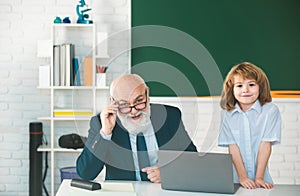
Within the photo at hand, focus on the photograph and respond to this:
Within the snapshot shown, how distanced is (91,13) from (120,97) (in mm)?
2395

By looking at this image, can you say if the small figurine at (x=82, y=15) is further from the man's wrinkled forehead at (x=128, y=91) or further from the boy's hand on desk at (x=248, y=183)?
the boy's hand on desk at (x=248, y=183)

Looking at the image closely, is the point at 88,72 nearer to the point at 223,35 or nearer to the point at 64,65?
the point at 64,65

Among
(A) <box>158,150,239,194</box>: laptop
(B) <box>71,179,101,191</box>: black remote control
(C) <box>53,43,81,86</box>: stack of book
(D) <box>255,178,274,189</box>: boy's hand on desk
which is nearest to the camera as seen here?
(A) <box>158,150,239,194</box>: laptop

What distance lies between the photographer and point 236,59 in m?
5.21

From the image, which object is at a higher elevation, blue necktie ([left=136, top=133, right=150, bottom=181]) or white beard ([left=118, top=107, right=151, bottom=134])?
white beard ([left=118, top=107, right=151, bottom=134])

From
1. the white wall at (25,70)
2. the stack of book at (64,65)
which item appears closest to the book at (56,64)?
the stack of book at (64,65)

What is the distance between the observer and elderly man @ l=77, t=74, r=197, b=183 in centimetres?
299

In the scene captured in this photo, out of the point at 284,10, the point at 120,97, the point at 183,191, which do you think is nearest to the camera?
the point at 183,191

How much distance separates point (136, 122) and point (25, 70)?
250 centimetres

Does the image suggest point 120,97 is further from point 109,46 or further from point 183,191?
point 109,46

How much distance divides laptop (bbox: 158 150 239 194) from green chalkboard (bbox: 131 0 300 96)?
250cm

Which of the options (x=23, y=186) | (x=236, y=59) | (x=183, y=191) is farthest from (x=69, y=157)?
(x=183, y=191)

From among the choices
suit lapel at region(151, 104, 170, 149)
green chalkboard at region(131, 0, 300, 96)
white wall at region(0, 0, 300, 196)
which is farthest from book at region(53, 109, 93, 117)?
suit lapel at region(151, 104, 170, 149)

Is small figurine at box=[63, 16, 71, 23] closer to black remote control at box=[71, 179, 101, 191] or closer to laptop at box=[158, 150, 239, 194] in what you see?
black remote control at box=[71, 179, 101, 191]
